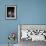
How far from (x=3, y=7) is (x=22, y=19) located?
2.49ft

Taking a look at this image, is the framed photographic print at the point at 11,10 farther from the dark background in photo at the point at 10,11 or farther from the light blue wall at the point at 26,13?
the light blue wall at the point at 26,13

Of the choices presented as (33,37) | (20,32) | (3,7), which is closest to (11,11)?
(3,7)

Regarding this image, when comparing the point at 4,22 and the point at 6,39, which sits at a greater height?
the point at 4,22

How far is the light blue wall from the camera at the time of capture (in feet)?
15.0

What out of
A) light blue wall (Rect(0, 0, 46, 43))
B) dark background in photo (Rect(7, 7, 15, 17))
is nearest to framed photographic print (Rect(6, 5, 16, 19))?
dark background in photo (Rect(7, 7, 15, 17))

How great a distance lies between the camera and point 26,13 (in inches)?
180

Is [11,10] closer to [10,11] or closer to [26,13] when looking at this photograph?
[10,11]

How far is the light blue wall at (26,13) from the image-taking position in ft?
15.0

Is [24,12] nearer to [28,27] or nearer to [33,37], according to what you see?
[28,27]

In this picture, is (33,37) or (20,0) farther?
(20,0)

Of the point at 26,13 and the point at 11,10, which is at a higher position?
the point at 11,10

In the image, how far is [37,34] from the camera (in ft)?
14.3

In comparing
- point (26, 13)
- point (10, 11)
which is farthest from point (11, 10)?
point (26, 13)

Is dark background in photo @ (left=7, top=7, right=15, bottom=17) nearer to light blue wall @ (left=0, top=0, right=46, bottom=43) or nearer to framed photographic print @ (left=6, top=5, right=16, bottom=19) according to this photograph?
framed photographic print @ (left=6, top=5, right=16, bottom=19)
